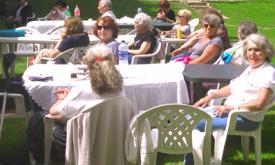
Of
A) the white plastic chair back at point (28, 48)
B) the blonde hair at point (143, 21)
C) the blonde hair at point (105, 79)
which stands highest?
the blonde hair at point (105, 79)

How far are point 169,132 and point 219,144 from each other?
0.55m

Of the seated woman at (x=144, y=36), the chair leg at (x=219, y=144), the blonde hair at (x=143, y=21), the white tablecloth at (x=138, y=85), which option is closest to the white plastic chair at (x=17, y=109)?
the white tablecloth at (x=138, y=85)

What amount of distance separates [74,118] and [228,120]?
1239 mm

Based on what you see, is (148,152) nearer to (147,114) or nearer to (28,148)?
(147,114)

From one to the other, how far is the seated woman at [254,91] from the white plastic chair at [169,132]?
0.38m

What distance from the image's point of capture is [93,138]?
13.3 ft

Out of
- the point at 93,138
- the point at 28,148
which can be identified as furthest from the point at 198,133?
the point at 28,148

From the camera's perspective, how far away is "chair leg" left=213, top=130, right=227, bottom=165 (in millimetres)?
4441

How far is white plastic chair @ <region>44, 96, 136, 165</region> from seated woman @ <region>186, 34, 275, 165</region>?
2.44ft

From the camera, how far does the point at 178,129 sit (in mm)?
4125

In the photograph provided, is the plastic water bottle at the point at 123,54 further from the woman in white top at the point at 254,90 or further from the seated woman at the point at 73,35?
the woman in white top at the point at 254,90

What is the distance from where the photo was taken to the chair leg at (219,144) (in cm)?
444

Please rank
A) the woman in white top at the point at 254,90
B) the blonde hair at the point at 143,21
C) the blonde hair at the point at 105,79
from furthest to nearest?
1. the blonde hair at the point at 143,21
2. the woman in white top at the point at 254,90
3. the blonde hair at the point at 105,79

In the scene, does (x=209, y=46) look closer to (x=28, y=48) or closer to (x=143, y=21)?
(x=143, y=21)
